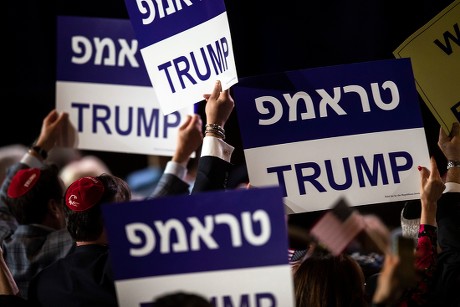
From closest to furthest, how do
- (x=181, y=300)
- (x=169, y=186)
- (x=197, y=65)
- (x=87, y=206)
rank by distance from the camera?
Answer: (x=181, y=300)
(x=87, y=206)
(x=197, y=65)
(x=169, y=186)

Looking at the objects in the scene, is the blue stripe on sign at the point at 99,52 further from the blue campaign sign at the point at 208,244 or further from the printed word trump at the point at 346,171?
the blue campaign sign at the point at 208,244

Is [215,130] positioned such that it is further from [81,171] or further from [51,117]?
[81,171]

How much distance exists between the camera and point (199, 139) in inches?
158

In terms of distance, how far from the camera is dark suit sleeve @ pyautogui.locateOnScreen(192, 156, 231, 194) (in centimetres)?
307

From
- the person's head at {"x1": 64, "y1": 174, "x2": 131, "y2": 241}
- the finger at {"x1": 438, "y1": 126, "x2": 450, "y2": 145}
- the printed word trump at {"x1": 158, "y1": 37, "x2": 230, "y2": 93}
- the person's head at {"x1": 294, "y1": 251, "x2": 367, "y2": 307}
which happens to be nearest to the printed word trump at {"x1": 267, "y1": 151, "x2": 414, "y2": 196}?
the finger at {"x1": 438, "y1": 126, "x2": 450, "y2": 145}

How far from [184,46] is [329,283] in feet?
3.64

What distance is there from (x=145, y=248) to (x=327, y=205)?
880 mm

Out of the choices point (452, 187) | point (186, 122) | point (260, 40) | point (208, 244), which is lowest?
point (208, 244)

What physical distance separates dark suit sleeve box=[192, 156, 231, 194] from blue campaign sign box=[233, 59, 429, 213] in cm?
11

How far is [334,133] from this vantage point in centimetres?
320

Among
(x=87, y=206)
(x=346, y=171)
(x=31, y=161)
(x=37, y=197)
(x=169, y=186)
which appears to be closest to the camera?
(x=87, y=206)

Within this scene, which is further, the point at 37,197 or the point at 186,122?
the point at 186,122

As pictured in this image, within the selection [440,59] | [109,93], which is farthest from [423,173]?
[109,93]

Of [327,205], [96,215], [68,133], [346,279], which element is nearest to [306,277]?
[346,279]
